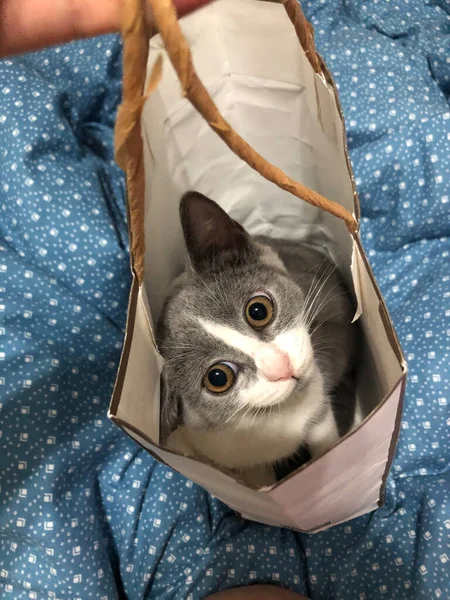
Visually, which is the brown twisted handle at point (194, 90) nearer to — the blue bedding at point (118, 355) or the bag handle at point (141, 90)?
the bag handle at point (141, 90)

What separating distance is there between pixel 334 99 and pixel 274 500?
612 mm

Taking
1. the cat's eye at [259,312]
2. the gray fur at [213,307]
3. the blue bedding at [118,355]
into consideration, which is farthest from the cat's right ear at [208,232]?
the blue bedding at [118,355]

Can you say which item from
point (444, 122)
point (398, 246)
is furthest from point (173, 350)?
point (444, 122)

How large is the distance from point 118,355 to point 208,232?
522 millimetres

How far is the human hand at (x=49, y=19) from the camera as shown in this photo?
3.40ft

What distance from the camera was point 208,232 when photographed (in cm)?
93

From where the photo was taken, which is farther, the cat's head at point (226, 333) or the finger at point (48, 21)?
the finger at point (48, 21)

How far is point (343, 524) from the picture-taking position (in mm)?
1150

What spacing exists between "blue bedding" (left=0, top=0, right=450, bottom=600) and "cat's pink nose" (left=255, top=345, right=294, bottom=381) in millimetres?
516

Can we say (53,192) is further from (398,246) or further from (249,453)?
(398,246)

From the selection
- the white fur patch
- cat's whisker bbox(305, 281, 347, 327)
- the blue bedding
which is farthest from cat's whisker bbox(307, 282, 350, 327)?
the blue bedding

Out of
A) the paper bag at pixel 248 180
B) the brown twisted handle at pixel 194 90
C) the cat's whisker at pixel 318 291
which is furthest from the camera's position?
the cat's whisker at pixel 318 291

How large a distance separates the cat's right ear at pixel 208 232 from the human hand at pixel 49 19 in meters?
0.42

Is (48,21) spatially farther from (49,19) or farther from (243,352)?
(243,352)
